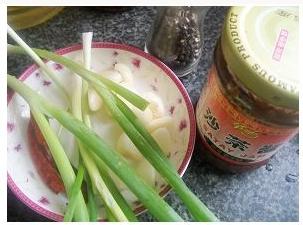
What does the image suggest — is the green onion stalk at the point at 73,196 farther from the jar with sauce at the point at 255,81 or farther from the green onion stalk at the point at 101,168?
the jar with sauce at the point at 255,81

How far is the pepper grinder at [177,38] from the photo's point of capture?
2.00ft

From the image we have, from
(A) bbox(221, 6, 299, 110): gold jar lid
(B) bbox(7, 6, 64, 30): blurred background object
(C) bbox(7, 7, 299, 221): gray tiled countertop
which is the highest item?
(A) bbox(221, 6, 299, 110): gold jar lid

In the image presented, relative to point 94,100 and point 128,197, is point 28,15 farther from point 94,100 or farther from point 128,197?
point 128,197

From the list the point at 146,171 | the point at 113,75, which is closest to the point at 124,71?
the point at 113,75

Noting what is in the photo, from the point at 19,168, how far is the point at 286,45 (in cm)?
33

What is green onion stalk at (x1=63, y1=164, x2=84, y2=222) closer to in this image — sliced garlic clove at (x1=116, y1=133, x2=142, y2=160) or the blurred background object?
sliced garlic clove at (x1=116, y1=133, x2=142, y2=160)

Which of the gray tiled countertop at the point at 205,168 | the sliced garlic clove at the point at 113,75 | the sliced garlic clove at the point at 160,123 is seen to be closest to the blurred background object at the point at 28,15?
the gray tiled countertop at the point at 205,168

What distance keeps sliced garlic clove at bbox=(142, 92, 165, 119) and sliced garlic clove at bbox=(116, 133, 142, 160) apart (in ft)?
0.18

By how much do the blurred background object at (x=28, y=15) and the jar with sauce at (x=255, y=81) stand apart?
29 centimetres

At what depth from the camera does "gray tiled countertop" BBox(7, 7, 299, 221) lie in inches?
22.7

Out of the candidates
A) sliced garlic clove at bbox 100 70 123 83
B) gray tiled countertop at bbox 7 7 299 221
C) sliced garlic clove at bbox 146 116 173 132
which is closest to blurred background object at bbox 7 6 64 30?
gray tiled countertop at bbox 7 7 299 221

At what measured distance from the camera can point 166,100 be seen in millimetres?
593

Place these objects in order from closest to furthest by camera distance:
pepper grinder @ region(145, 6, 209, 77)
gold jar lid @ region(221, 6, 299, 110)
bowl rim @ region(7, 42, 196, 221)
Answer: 1. gold jar lid @ region(221, 6, 299, 110)
2. bowl rim @ region(7, 42, 196, 221)
3. pepper grinder @ region(145, 6, 209, 77)

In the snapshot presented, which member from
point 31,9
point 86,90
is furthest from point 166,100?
point 31,9
